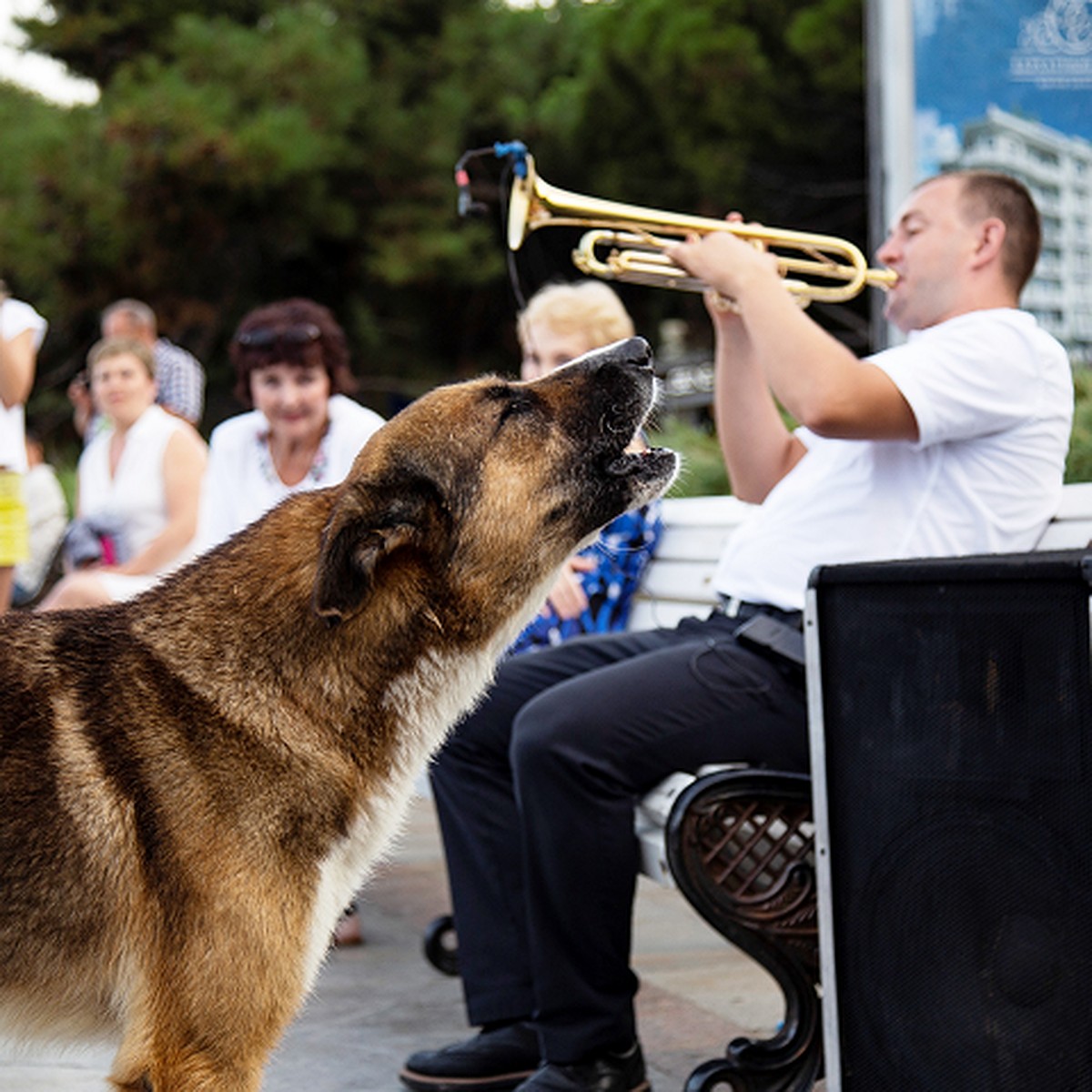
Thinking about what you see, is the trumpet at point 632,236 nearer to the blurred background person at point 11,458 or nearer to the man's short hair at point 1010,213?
the man's short hair at point 1010,213

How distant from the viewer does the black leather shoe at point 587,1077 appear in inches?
135

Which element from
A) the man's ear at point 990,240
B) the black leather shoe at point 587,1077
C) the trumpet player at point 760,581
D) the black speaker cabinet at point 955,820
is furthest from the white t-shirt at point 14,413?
the black speaker cabinet at point 955,820

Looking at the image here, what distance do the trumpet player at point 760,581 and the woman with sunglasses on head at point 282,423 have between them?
1.79 metres

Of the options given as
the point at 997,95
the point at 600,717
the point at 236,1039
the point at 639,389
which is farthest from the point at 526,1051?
the point at 997,95

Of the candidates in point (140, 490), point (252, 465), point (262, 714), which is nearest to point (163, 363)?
point (140, 490)

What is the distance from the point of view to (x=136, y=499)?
6496 millimetres

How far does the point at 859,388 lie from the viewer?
11.0 feet

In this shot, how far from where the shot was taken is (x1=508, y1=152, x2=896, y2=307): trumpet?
3852 mm

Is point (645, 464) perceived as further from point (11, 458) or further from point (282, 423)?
point (11, 458)

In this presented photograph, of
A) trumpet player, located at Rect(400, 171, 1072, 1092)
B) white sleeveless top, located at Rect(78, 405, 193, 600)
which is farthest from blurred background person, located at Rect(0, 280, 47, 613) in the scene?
trumpet player, located at Rect(400, 171, 1072, 1092)

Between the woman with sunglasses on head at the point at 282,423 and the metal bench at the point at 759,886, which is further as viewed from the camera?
the woman with sunglasses on head at the point at 282,423

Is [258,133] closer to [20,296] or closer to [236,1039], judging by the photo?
[20,296]

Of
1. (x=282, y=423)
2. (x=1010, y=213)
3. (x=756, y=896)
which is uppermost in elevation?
(x=1010, y=213)

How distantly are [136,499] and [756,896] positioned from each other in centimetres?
393
